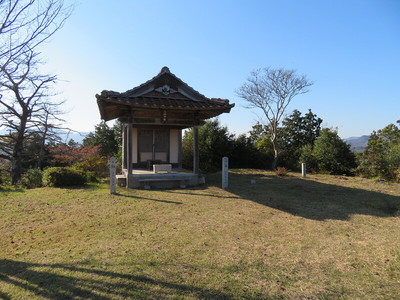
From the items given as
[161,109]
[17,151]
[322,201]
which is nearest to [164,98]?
[161,109]

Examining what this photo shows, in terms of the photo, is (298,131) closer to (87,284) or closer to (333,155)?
(333,155)

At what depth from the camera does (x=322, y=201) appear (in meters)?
7.05

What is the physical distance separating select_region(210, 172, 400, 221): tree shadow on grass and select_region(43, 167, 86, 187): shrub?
604 cm

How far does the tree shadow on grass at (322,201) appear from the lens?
584cm

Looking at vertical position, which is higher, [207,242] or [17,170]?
[17,170]

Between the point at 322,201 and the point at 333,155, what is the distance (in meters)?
10.9

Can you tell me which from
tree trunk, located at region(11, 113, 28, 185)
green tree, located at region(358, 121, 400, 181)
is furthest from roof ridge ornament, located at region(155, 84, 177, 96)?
green tree, located at region(358, 121, 400, 181)

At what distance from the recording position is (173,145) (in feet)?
40.2

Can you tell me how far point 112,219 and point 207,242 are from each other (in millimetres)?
2399

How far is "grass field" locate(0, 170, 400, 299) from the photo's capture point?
2.57m

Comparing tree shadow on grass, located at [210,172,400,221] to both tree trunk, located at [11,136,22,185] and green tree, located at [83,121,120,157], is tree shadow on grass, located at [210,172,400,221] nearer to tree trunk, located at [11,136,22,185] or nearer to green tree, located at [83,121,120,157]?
tree trunk, located at [11,136,22,185]

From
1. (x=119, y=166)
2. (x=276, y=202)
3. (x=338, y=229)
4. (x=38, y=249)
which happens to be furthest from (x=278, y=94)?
(x=38, y=249)

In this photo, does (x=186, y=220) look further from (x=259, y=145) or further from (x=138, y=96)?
(x=259, y=145)

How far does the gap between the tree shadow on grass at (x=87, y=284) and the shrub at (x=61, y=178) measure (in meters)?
6.72
